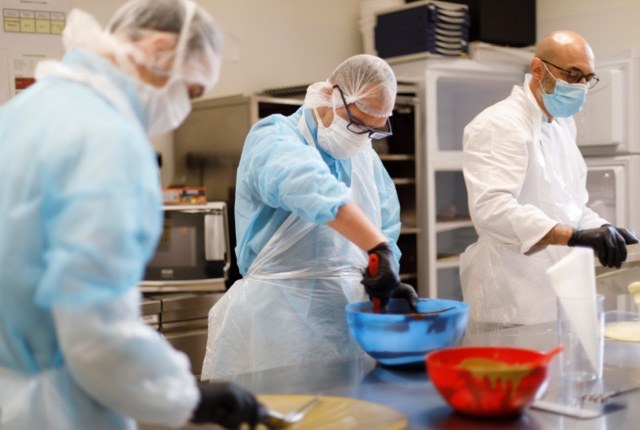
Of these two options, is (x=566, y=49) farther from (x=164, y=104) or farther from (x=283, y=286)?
(x=164, y=104)

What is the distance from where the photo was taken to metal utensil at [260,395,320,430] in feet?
4.13

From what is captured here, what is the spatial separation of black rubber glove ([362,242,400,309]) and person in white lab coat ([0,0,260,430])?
0.63m

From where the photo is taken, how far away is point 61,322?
988 mm

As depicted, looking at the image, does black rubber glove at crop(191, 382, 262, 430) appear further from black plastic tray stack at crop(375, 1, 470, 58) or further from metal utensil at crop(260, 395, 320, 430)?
black plastic tray stack at crop(375, 1, 470, 58)

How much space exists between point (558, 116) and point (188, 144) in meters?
1.81

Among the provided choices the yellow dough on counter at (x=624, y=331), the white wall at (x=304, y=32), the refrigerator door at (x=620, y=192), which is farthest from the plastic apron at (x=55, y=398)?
the refrigerator door at (x=620, y=192)

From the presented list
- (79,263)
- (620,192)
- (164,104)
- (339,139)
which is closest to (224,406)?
(79,263)

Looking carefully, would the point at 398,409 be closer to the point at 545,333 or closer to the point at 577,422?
the point at 577,422

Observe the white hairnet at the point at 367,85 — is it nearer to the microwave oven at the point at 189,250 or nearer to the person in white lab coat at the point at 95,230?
the person in white lab coat at the point at 95,230

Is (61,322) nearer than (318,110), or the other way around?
(61,322)

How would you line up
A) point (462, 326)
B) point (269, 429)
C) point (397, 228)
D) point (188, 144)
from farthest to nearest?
point (188, 144) → point (397, 228) → point (462, 326) → point (269, 429)

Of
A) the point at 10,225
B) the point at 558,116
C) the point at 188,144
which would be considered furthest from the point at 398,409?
the point at 188,144

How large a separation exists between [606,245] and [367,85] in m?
0.81

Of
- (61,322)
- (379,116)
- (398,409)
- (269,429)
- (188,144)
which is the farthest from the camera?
(188,144)
